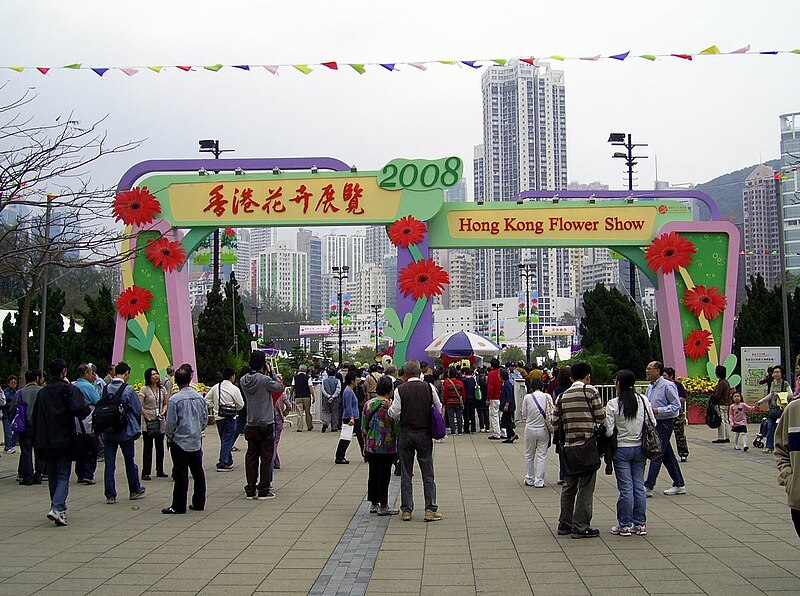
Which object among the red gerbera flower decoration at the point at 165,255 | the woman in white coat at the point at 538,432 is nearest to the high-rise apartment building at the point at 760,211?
the red gerbera flower decoration at the point at 165,255

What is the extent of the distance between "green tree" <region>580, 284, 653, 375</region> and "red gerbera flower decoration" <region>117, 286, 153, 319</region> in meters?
13.5

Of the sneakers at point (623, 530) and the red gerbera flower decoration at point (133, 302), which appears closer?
the sneakers at point (623, 530)

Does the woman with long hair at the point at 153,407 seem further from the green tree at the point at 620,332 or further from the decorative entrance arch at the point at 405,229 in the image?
the green tree at the point at 620,332

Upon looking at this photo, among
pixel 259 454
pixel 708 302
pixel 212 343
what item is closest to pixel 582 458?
pixel 259 454

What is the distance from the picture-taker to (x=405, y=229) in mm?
20141

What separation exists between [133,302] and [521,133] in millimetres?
70150

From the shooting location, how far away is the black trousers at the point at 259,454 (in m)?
10.6

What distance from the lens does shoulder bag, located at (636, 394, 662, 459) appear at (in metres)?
8.43

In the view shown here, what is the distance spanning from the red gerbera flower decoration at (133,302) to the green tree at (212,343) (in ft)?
15.2

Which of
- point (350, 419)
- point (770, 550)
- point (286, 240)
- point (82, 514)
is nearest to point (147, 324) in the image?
point (350, 419)

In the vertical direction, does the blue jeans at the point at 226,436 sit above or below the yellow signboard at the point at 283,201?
below

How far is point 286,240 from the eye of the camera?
120562 mm

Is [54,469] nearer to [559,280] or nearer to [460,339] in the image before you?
[460,339]

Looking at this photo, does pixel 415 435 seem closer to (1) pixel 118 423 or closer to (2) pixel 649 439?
(2) pixel 649 439
